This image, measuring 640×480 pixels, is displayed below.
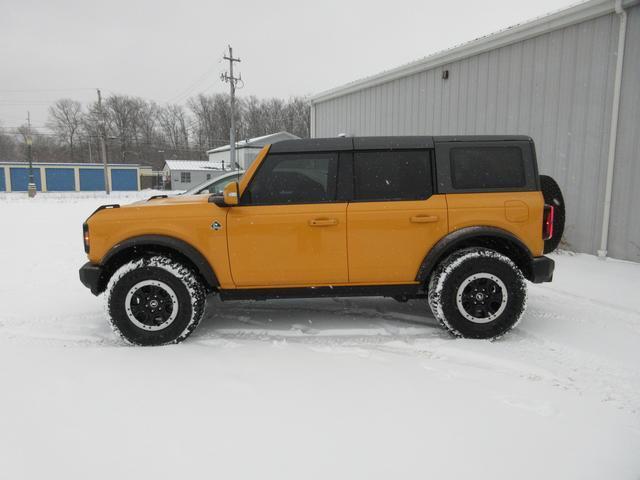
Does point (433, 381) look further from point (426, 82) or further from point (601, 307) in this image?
point (426, 82)

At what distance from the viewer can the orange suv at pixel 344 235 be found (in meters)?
3.84

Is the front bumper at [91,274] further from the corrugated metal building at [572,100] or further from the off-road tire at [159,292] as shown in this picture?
the corrugated metal building at [572,100]

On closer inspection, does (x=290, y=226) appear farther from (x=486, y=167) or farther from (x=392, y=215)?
(x=486, y=167)

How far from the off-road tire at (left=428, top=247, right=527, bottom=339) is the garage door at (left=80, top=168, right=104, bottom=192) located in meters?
53.7

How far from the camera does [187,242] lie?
3.87 metres

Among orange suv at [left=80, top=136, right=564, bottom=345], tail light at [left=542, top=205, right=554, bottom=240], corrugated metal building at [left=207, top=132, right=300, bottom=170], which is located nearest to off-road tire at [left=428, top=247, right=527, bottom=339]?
orange suv at [left=80, top=136, right=564, bottom=345]

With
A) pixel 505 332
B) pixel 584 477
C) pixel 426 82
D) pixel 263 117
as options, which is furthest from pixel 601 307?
pixel 263 117

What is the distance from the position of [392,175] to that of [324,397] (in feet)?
6.64

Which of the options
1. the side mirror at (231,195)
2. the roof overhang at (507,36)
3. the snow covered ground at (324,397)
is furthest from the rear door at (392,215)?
the roof overhang at (507,36)

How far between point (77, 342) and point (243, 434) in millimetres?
2284

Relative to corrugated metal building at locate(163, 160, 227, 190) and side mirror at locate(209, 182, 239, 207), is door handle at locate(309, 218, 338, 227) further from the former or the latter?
corrugated metal building at locate(163, 160, 227, 190)

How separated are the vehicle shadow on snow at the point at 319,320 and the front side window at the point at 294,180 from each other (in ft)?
4.00

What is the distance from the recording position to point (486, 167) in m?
3.98

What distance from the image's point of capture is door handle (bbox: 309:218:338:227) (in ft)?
12.6
